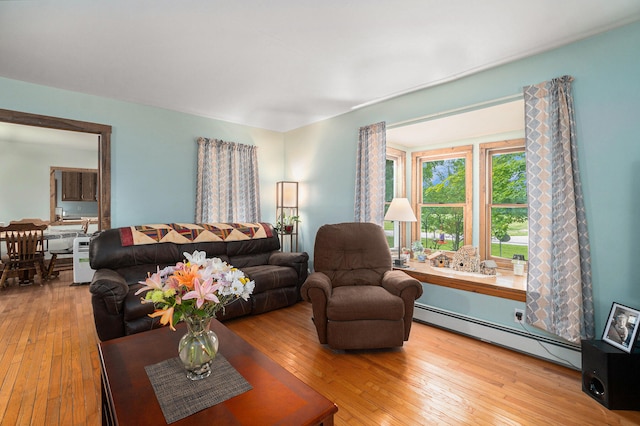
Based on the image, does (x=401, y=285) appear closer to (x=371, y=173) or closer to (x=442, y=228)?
(x=371, y=173)

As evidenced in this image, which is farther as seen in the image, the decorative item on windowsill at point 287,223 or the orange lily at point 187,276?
the decorative item on windowsill at point 287,223

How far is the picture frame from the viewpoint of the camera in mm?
1803

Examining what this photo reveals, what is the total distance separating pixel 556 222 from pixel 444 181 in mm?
1822

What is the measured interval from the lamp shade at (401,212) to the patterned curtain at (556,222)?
1.13 meters

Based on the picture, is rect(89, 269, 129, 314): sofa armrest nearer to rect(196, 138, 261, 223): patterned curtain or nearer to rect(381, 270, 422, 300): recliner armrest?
rect(196, 138, 261, 223): patterned curtain

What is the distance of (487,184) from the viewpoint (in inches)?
143

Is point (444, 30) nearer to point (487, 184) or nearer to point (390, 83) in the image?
point (390, 83)

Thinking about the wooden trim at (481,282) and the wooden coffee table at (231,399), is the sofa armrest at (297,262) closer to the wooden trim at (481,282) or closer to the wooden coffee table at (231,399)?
the wooden trim at (481,282)

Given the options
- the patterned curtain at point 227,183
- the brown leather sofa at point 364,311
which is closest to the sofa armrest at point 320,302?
the brown leather sofa at point 364,311

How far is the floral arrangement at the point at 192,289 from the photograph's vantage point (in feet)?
3.96

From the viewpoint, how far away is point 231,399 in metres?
1.20

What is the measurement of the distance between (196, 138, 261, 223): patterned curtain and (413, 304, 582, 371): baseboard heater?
9.58 ft

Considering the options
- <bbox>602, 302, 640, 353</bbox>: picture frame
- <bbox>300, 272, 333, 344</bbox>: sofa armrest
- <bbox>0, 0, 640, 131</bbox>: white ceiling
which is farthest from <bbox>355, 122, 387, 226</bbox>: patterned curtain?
<bbox>602, 302, 640, 353</bbox>: picture frame

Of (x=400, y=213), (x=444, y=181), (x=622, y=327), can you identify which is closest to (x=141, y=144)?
(x=400, y=213)
